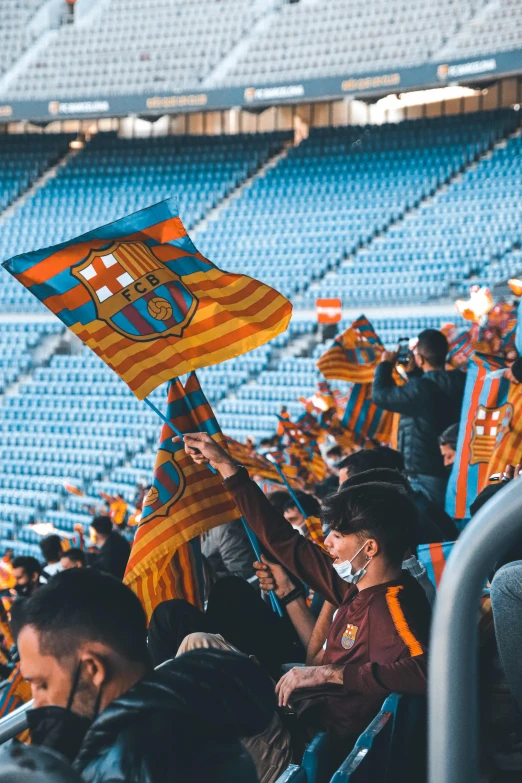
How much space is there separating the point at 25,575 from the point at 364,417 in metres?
2.41

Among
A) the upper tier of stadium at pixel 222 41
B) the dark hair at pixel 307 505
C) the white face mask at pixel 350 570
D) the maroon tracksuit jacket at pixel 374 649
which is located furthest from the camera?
the upper tier of stadium at pixel 222 41

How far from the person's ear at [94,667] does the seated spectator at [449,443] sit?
3676 millimetres

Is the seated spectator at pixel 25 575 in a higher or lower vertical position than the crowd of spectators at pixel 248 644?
lower

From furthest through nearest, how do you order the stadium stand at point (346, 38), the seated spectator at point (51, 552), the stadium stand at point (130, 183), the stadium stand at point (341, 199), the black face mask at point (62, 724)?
the stadium stand at point (130, 183) → the stadium stand at point (346, 38) → the stadium stand at point (341, 199) → the seated spectator at point (51, 552) → the black face mask at point (62, 724)

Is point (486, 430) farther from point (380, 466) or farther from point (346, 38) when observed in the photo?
point (346, 38)

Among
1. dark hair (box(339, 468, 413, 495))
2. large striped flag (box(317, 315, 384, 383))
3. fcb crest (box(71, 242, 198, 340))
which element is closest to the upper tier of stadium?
large striped flag (box(317, 315, 384, 383))

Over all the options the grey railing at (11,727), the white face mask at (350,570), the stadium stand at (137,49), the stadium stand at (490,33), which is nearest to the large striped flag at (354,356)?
the white face mask at (350,570)

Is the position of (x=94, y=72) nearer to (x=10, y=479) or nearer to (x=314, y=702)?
(x=10, y=479)

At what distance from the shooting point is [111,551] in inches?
244

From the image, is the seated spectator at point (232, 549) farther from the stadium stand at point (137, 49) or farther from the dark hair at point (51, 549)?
the stadium stand at point (137, 49)

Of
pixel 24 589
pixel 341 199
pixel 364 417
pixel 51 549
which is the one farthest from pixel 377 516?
pixel 341 199

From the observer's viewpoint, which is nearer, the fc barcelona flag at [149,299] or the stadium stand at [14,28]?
the fc barcelona flag at [149,299]

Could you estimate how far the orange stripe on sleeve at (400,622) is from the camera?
8.04 feet

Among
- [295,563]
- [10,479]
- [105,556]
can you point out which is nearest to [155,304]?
[295,563]
